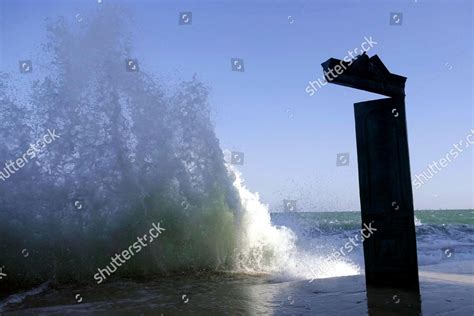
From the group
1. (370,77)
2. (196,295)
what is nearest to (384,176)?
(370,77)

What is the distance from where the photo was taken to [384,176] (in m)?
5.76

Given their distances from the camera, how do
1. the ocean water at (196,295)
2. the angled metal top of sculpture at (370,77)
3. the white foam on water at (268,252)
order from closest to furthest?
the ocean water at (196,295) → the angled metal top of sculpture at (370,77) → the white foam on water at (268,252)

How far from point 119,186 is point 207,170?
236cm

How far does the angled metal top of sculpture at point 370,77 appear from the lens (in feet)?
18.1

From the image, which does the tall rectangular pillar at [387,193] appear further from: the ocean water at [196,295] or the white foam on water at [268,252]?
the white foam on water at [268,252]

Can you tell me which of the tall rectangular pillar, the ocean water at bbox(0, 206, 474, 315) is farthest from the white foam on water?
the tall rectangular pillar

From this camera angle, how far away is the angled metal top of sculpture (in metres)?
5.52

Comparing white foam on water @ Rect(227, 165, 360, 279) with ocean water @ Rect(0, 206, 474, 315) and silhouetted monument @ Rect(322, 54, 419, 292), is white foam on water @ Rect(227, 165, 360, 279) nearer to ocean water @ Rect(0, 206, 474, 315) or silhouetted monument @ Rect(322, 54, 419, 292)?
ocean water @ Rect(0, 206, 474, 315)

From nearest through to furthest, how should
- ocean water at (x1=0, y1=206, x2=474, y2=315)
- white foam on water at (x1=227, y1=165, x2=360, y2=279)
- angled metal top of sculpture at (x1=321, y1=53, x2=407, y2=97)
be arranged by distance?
ocean water at (x1=0, y1=206, x2=474, y2=315) < angled metal top of sculpture at (x1=321, y1=53, x2=407, y2=97) < white foam on water at (x1=227, y1=165, x2=360, y2=279)

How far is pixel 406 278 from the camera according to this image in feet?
18.4

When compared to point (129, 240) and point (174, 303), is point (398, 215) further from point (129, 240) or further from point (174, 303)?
point (129, 240)

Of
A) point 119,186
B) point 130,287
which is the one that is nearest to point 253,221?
point 119,186

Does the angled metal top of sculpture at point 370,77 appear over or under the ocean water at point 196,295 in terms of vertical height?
over

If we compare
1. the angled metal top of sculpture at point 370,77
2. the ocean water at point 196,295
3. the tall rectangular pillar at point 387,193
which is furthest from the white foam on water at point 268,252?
the angled metal top of sculpture at point 370,77
